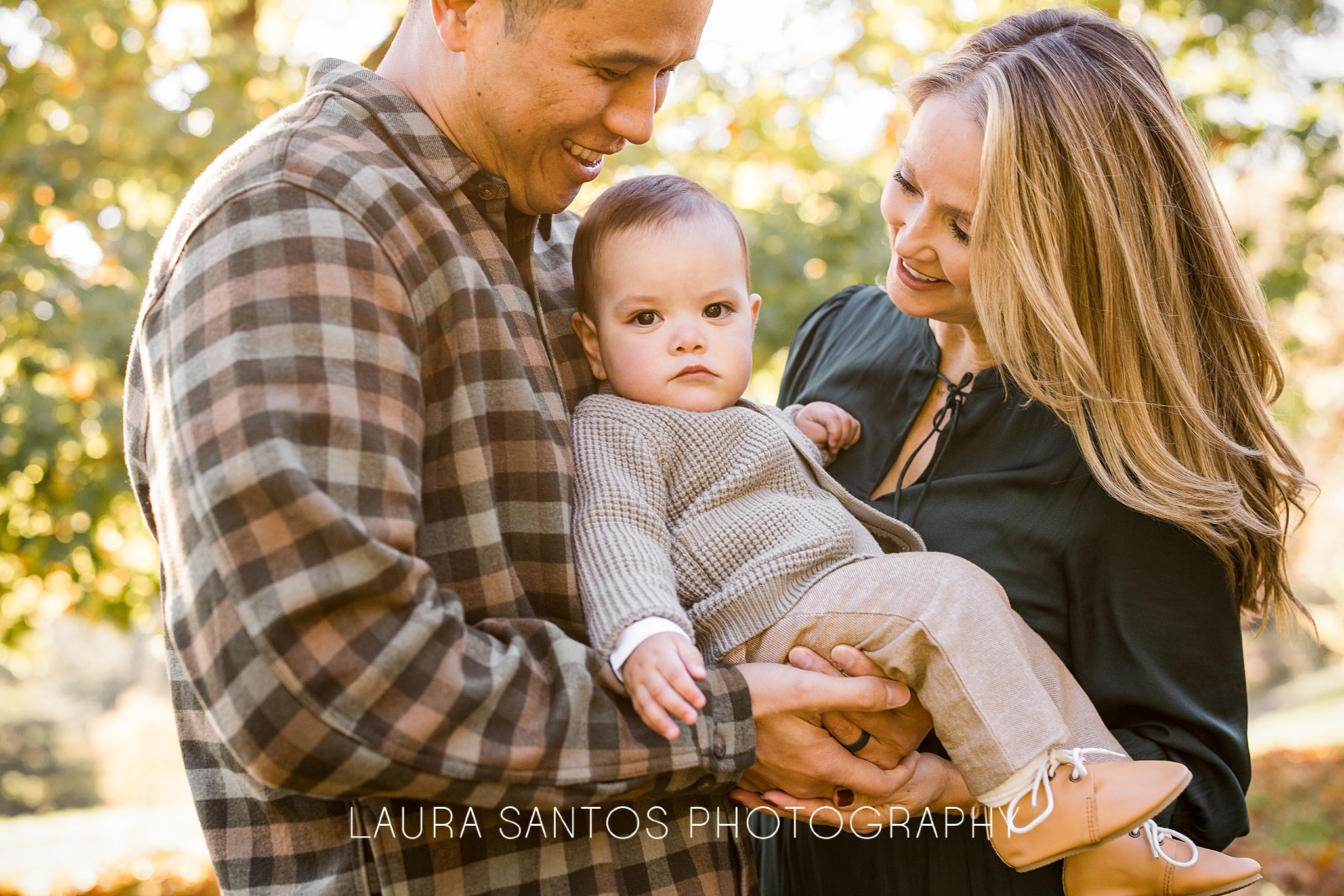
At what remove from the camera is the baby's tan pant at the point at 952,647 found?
182cm

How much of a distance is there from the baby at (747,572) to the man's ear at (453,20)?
50 centimetres

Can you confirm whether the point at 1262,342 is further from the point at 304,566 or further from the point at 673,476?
the point at 304,566

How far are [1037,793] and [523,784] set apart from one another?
0.87 m

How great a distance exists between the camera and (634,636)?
1.68 metres

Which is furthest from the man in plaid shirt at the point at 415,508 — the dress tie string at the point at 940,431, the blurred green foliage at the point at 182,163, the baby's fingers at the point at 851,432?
the blurred green foliage at the point at 182,163

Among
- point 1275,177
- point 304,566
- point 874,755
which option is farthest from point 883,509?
point 1275,177

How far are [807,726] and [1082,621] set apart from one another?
0.62 meters

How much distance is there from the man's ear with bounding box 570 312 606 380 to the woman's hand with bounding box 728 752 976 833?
2.75 ft

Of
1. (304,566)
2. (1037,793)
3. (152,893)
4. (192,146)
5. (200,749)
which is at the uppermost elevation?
(192,146)

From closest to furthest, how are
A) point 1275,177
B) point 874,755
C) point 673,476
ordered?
1. point 874,755
2. point 673,476
3. point 1275,177

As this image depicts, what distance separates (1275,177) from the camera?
7.14 m

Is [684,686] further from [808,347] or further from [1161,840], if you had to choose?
[808,347]

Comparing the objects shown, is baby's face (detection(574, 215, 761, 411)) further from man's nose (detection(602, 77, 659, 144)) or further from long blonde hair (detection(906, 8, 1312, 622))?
long blonde hair (detection(906, 8, 1312, 622))

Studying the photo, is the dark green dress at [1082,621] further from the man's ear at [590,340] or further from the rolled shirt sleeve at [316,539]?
the rolled shirt sleeve at [316,539]
